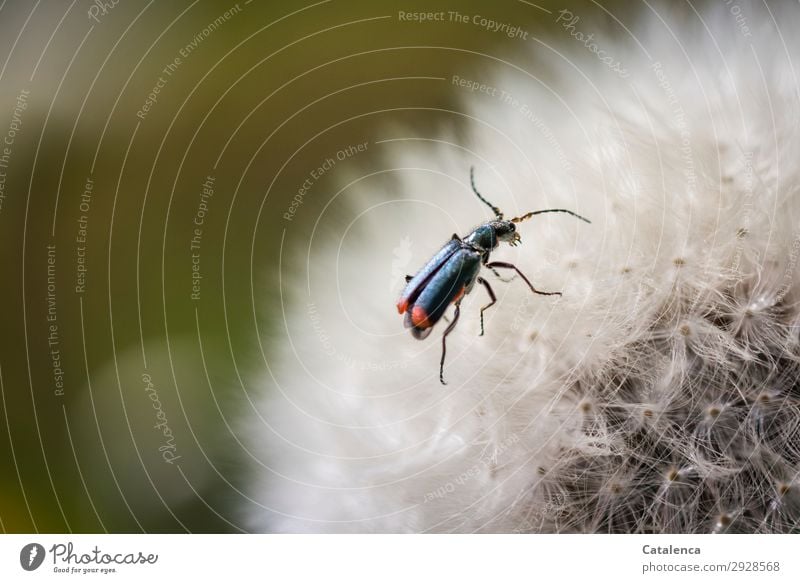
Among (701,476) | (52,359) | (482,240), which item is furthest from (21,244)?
(701,476)

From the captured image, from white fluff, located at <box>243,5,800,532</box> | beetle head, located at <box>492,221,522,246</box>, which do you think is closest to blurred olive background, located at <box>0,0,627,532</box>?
white fluff, located at <box>243,5,800,532</box>

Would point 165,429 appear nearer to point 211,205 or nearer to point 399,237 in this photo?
point 211,205
